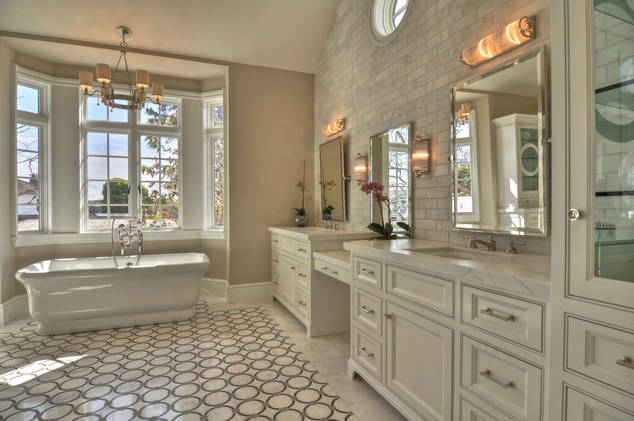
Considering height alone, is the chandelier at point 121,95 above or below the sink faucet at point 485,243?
above

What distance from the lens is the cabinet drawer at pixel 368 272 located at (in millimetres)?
2184

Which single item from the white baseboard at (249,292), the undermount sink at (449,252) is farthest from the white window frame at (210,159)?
the undermount sink at (449,252)

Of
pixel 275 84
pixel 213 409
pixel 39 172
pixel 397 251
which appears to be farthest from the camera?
pixel 275 84

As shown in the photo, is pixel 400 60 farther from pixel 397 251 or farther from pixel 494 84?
pixel 397 251

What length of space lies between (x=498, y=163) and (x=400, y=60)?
1370mm

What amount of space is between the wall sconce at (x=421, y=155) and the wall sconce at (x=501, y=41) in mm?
611

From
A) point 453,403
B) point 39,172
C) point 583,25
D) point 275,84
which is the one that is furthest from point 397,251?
point 39,172

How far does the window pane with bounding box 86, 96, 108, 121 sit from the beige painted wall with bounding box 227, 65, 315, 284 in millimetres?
1759

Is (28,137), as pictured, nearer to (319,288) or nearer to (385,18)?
(319,288)

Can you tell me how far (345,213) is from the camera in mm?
3975

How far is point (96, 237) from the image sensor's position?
4574mm

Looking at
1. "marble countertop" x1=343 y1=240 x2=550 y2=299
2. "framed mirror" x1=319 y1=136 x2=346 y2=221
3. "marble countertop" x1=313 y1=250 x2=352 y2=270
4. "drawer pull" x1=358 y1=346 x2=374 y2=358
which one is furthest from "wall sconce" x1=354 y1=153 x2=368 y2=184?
"drawer pull" x1=358 y1=346 x2=374 y2=358

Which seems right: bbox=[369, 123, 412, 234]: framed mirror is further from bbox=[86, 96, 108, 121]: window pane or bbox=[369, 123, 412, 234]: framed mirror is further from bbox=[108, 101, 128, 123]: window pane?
bbox=[86, 96, 108, 121]: window pane

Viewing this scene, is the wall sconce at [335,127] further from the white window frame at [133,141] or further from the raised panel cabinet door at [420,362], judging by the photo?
the raised panel cabinet door at [420,362]
